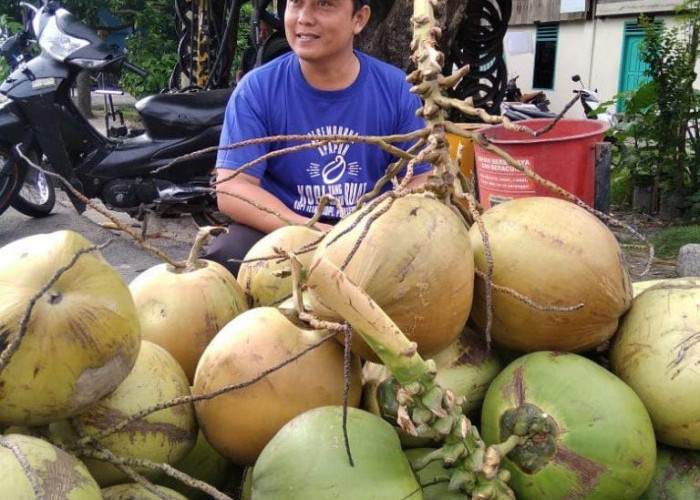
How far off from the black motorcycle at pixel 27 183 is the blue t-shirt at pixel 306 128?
13.4ft

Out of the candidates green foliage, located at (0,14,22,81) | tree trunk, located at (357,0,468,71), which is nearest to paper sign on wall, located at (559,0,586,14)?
tree trunk, located at (357,0,468,71)

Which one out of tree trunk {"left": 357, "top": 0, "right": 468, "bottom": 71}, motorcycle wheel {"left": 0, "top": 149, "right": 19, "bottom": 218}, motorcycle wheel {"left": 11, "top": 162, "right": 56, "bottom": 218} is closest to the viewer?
tree trunk {"left": 357, "top": 0, "right": 468, "bottom": 71}

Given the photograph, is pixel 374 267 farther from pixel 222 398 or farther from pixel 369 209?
→ pixel 222 398

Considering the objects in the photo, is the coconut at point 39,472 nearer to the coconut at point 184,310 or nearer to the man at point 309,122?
the coconut at point 184,310

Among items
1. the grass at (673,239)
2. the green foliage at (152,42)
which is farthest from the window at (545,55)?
the grass at (673,239)

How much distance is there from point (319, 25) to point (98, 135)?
4.07 meters

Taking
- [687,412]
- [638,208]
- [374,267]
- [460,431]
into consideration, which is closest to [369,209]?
[374,267]

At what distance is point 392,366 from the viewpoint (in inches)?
43.0

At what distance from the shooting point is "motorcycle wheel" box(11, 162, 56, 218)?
271 inches

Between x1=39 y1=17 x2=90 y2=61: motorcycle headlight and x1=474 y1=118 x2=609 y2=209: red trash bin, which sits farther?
x1=39 y1=17 x2=90 y2=61: motorcycle headlight

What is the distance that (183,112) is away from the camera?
5738 mm

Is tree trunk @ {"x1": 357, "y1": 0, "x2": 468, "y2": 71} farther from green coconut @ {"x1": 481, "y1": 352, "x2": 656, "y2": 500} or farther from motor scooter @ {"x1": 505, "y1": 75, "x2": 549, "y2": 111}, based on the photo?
motor scooter @ {"x1": 505, "y1": 75, "x2": 549, "y2": 111}

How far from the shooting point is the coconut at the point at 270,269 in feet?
5.65

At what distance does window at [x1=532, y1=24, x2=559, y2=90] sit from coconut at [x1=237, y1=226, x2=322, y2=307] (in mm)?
11668
